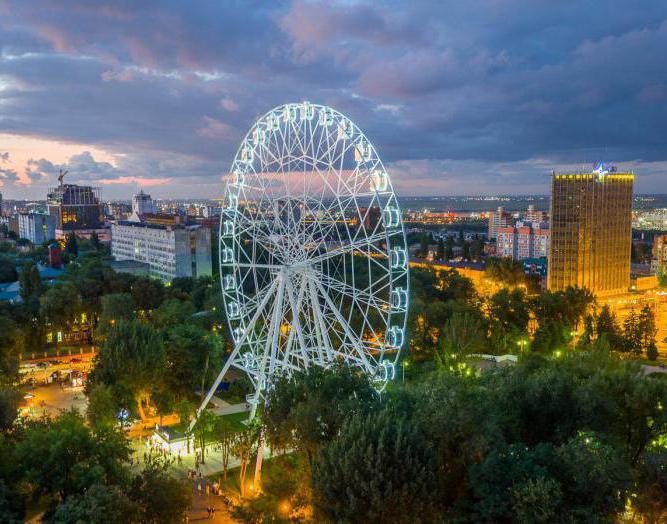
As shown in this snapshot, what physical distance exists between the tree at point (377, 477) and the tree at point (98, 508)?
6.11 m

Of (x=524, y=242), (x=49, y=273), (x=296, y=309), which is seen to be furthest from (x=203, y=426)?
(x=524, y=242)

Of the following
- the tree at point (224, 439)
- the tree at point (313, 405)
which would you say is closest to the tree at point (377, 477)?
the tree at point (313, 405)

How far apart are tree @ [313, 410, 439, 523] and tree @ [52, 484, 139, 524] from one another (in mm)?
6113

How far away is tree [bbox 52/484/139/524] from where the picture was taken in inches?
731

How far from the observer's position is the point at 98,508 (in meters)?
18.5

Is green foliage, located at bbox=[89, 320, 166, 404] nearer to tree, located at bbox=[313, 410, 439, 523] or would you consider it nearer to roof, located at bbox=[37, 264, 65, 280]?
tree, located at bbox=[313, 410, 439, 523]

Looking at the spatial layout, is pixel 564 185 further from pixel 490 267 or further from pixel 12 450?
pixel 12 450

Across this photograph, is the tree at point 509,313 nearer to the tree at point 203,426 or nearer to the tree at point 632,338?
the tree at point 632,338

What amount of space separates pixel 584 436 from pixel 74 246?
119 metres

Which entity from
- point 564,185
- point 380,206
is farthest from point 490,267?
point 380,206

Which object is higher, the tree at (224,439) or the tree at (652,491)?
the tree at (652,491)

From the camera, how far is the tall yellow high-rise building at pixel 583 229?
10119 cm

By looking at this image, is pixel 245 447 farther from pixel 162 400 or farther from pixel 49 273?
pixel 49 273

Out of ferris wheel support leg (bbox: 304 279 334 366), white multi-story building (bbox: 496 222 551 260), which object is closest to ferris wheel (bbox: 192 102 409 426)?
ferris wheel support leg (bbox: 304 279 334 366)
